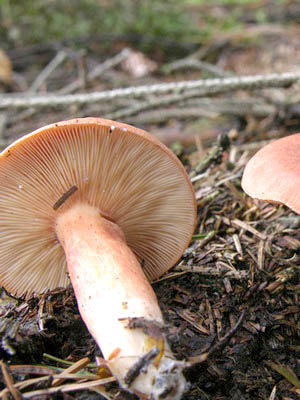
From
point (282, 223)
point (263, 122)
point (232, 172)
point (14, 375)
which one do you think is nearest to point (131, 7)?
point (263, 122)

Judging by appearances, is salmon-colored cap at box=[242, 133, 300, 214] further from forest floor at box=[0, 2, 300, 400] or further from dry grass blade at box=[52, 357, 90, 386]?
dry grass blade at box=[52, 357, 90, 386]

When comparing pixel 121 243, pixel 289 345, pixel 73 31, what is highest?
pixel 73 31

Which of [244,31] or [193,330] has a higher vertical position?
[244,31]

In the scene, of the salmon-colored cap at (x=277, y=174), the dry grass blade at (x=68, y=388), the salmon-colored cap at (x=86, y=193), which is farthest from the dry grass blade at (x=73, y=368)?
the salmon-colored cap at (x=277, y=174)

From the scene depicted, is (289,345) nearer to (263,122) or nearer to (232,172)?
(232,172)

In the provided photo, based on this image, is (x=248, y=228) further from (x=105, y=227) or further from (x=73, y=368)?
(x=73, y=368)

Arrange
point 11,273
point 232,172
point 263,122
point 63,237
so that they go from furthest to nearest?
1. point 263,122
2. point 232,172
3. point 11,273
4. point 63,237

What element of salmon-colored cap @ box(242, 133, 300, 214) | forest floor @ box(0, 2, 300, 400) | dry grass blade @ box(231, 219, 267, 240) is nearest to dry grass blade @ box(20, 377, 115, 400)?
forest floor @ box(0, 2, 300, 400)
